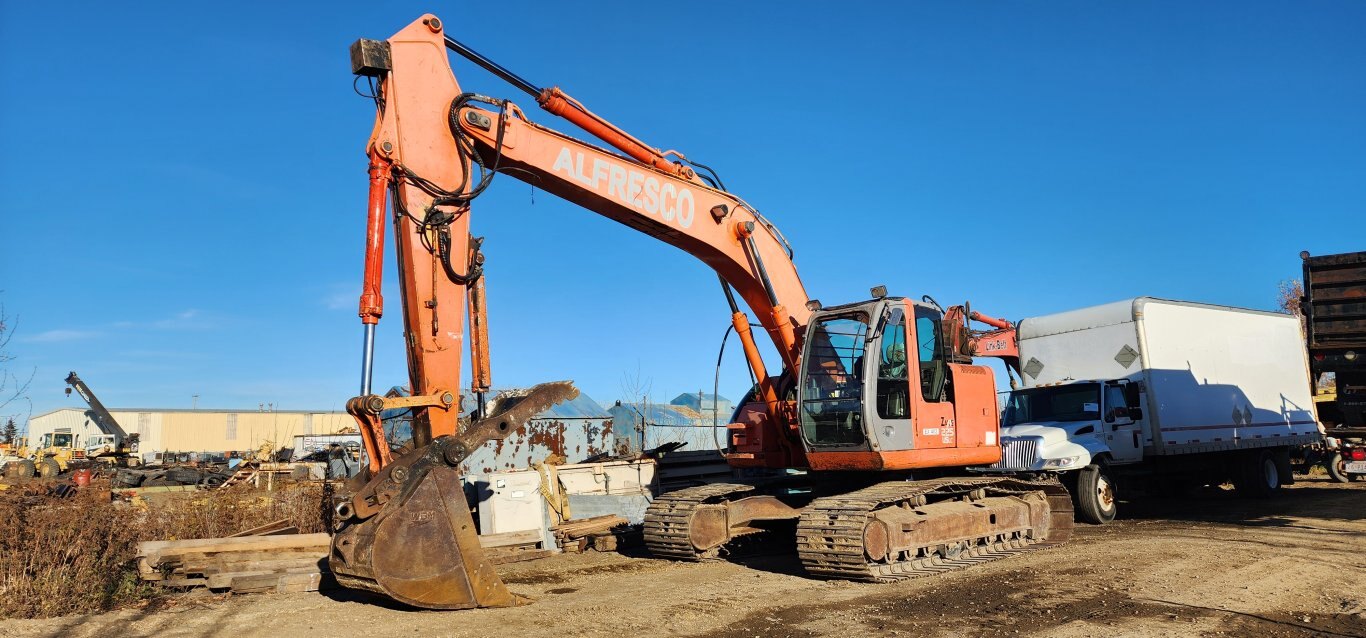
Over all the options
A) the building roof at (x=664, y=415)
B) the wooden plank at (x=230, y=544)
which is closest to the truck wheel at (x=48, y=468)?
the building roof at (x=664, y=415)

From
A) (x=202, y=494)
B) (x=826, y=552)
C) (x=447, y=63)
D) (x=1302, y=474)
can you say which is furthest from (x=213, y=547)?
(x=1302, y=474)

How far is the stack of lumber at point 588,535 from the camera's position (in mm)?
11500

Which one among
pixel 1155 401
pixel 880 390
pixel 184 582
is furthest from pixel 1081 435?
pixel 184 582

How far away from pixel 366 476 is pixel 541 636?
193 centimetres

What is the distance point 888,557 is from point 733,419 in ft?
9.33

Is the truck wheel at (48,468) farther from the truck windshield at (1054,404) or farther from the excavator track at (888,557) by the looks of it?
the excavator track at (888,557)

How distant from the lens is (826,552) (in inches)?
342

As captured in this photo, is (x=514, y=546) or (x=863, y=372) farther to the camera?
(x=514, y=546)

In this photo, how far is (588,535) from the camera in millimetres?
11680

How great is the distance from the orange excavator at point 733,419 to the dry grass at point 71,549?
9.79ft

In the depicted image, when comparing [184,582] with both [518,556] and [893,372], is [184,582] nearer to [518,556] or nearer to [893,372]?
[518,556]

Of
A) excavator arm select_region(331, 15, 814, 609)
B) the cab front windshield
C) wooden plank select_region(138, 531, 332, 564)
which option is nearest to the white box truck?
excavator arm select_region(331, 15, 814, 609)

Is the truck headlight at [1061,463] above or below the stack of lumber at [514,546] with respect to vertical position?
above

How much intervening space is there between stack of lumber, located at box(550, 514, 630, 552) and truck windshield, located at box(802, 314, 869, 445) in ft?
10.9
